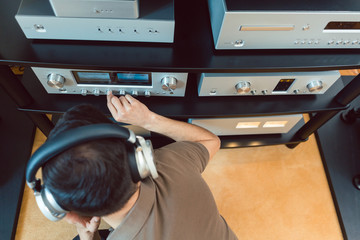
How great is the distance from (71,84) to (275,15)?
2.33 ft

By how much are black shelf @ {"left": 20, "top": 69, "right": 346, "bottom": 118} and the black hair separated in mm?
553

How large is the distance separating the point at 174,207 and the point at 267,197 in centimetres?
104

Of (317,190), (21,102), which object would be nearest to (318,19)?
(21,102)

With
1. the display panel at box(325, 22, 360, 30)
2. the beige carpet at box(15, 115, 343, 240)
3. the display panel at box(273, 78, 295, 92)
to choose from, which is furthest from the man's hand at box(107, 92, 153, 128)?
the beige carpet at box(15, 115, 343, 240)

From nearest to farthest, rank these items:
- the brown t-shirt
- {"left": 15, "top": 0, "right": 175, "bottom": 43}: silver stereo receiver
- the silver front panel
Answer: the brown t-shirt, {"left": 15, "top": 0, "right": 175, "bottom": 43}: silver stereo receiver, the silver front panel

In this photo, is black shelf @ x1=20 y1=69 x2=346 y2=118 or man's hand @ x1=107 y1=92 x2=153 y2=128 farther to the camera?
black shelf @ x1=20 y1=69 x2=346 y2=118

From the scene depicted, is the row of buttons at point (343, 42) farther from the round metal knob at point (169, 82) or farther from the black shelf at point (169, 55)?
the round metal knob at point (169, 82)

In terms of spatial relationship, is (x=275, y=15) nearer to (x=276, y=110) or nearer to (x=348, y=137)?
(x=276, y=110)

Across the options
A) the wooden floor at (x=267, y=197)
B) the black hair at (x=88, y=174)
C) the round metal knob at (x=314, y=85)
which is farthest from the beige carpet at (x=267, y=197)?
the black hair at (x=88, y=174)

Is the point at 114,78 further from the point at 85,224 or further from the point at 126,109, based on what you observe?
the point at 85,224

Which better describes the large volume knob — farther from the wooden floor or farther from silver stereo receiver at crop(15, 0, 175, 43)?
the wooden floor

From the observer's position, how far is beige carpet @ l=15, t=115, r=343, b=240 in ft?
4.77

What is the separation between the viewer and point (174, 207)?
0.72m

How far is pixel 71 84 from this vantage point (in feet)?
3.29
